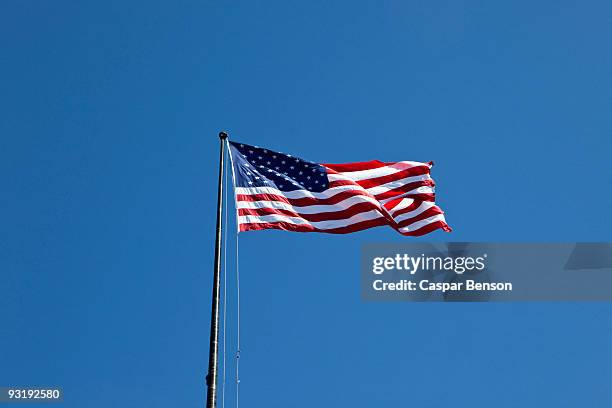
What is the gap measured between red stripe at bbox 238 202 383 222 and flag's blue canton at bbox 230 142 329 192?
792 millimetres

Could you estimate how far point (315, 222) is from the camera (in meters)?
28.2

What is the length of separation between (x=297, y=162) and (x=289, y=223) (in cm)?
214

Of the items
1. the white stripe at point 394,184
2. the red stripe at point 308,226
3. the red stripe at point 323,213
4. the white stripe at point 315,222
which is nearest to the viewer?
the red stripe at point 308,226

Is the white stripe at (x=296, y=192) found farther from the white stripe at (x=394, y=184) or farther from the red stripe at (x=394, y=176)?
the white stripe at (x=394, y=184)

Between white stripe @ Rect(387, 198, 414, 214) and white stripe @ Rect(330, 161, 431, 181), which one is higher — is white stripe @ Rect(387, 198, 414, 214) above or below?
below

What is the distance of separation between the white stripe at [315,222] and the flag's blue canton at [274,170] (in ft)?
3.37

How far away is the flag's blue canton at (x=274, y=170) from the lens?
27.9 m

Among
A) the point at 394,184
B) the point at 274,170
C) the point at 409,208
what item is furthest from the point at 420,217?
the point at 274,170

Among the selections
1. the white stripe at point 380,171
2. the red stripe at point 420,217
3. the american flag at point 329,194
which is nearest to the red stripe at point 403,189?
the american flag at point 329,194

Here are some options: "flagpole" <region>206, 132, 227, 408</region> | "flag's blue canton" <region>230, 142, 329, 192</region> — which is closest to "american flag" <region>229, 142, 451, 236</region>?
"flag's blue canton" <region>230, 142, 329, 192</region>

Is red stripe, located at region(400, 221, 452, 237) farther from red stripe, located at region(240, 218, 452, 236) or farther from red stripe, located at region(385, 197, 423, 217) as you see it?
red stripe, located at region(385, 197, 423, 217)

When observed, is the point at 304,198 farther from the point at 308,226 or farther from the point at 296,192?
the point at 308,226

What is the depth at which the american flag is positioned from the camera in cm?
2753

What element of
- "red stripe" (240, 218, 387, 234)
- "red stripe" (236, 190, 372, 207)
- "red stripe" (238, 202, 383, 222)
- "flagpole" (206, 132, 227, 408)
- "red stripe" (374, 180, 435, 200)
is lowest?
"flagpole" (206, 132, 227, 408)
